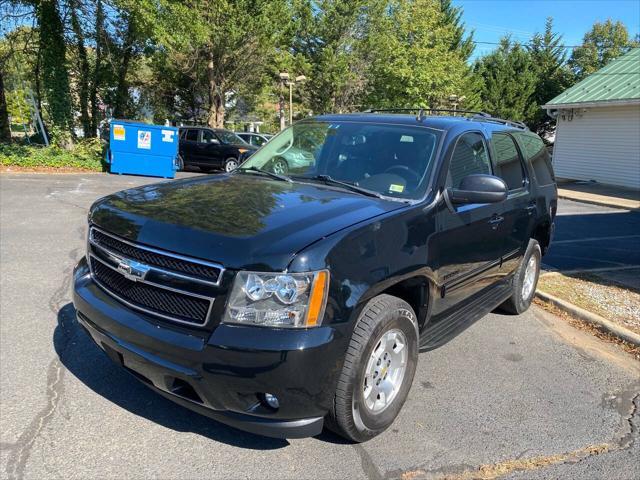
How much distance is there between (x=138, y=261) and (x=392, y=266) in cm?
139

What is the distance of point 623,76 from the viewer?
65.4 ft

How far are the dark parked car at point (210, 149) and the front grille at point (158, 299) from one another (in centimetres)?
1606

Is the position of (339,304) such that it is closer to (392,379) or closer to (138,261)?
(392,379)

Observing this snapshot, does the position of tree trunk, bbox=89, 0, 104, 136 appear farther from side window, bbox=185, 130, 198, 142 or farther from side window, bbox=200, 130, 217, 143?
side window, bbox=200, 130, 217, 143

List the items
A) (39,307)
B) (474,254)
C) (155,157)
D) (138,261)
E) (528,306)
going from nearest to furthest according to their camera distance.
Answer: (138,261)
(474,254)
(39,307)
(528,306)
(155,157)

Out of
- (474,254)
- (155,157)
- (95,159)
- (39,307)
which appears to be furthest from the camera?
(95,159)

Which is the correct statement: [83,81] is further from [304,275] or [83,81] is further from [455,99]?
[455,99]

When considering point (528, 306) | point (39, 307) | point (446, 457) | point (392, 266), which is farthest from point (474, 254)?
point (39, 307)

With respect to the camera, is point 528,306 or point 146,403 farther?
point 528,306

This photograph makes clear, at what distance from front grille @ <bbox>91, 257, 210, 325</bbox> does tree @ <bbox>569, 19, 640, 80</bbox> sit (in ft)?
195

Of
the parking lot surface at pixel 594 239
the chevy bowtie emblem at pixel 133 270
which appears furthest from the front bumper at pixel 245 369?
the parking lot surface at pixel 594 239

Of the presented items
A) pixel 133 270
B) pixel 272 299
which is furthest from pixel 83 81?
pixel 272 299

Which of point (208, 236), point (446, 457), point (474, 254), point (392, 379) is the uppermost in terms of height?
point (208, 236)

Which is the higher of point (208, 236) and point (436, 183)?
point (436, 183)
